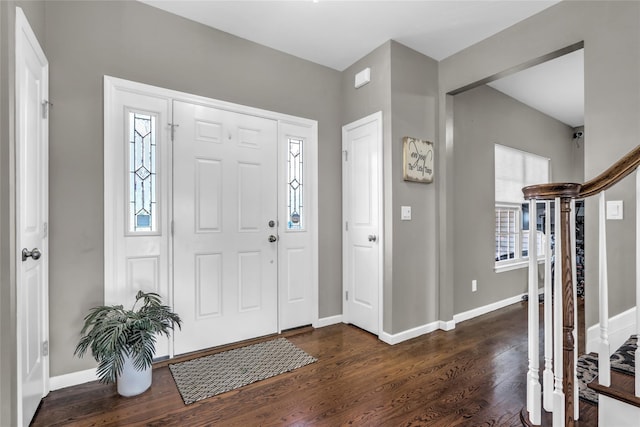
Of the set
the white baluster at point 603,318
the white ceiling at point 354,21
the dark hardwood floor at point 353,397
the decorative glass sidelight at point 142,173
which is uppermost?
the white ceiling at point 354,21

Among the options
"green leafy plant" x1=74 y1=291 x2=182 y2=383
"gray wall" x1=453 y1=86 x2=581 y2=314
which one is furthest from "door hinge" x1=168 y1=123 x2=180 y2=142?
"gray wall" x1=453 y1=86 x2=581 y2=314

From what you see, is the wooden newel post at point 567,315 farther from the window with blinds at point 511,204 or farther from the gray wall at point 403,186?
the window with blinds at point 511,204

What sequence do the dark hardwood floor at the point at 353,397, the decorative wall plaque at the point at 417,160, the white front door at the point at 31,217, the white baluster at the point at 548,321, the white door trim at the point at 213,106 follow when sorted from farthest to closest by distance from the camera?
the decorative wall plaque at the point at 417,160 < the white door trim at the point at 213,106 < the dark hardwood floor at the point at 353,397 < the white front door at the point at 31,217 < the white baluster at the point at 548,321

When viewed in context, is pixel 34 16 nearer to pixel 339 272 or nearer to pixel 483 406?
pixel 339 272

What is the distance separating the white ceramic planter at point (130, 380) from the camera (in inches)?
76.1

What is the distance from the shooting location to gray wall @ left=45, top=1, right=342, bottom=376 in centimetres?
204

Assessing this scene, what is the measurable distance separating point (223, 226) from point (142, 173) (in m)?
0.74

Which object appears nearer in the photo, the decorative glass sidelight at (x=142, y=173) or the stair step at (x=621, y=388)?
the stair step at (x=621, y=388)

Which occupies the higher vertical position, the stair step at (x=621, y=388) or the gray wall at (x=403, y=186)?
the gray wall at (x=403, y=186)

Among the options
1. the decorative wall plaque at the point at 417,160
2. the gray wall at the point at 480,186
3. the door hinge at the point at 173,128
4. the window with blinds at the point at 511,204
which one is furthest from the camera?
the window with blinds at the point at 511,204

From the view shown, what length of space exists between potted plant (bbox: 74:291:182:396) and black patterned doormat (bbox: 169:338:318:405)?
0.95 ft

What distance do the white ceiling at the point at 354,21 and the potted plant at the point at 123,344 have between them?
7.52 feet

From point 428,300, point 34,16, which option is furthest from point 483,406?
point 34,16

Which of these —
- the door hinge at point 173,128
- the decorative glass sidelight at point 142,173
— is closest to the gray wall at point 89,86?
the decorative glass sidelight at point 142,173
